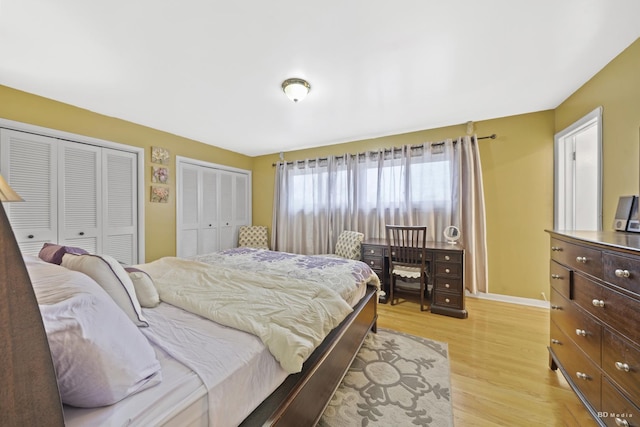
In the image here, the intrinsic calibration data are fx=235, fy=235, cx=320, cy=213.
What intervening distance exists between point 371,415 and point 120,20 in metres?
2.98

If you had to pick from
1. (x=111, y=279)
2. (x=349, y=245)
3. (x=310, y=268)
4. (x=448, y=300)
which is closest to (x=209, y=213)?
(x=349, y=245)

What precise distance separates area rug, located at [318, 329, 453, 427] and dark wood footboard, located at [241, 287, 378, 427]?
0.17 m

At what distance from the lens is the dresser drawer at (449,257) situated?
280 cm

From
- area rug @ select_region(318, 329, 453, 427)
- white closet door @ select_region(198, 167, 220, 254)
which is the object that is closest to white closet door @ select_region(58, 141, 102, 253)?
white closet door @ select_region(198, 167, 220, 254)

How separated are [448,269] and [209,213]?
387 cm

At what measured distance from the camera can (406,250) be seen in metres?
3.04

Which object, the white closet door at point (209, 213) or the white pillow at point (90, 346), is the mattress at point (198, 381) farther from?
the white closet door at point (209, 213)

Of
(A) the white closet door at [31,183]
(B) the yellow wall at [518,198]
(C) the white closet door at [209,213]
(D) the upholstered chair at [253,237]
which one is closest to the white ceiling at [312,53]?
(B) the yellow wall at [518,198]

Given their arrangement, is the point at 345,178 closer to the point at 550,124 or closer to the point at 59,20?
the point at 550,124

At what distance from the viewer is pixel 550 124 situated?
2.88 meters

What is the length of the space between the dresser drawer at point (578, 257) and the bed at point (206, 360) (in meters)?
1.37

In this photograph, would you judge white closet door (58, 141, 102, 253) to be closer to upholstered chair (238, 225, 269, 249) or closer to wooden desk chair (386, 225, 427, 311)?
upholstered chair (238, 225, 269, 249)

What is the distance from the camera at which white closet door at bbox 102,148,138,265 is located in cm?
296

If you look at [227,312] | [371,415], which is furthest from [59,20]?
[371,415]
